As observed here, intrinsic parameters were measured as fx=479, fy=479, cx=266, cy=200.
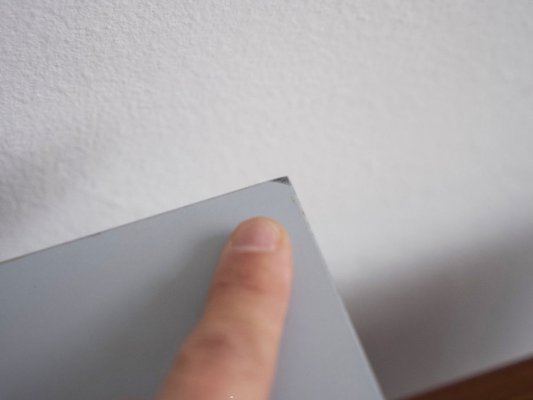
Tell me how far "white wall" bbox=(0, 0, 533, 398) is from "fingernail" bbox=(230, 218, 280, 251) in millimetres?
88

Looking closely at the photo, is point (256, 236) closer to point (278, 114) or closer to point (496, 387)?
point (278, 114)

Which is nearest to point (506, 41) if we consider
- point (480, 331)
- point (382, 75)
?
point (382, 75)

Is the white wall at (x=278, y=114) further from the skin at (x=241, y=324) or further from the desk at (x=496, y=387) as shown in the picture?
the desk at (x=496, y=387)

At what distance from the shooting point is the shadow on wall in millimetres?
486

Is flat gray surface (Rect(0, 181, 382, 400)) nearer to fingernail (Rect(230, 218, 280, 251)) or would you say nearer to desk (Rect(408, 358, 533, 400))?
fingernail (Rect(230, 218, 280, 251))

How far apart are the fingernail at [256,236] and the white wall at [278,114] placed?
0.29ft

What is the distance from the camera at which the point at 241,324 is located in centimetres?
20

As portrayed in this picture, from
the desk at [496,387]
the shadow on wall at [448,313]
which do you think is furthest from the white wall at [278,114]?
the desk at [496,387]

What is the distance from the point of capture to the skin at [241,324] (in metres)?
0.18

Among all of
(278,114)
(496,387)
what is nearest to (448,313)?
(496,387)

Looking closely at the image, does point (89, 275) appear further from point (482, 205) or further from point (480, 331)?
point (480, 331)

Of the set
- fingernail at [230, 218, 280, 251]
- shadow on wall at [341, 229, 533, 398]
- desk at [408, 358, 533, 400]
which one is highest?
fingernail at [230, 218, 280, 251]

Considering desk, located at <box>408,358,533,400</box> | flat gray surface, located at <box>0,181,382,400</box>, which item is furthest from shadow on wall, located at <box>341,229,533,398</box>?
flat gray surface, located at <box>0,181,382,400</box>

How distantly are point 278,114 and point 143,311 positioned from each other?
0.14 metres
